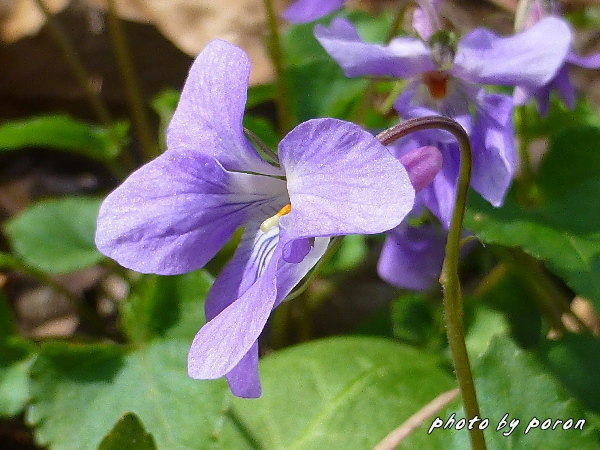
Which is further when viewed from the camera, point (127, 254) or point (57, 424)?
point (57, 424)

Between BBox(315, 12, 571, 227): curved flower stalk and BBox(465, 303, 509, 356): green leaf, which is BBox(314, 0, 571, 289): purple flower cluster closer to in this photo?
BBox(315, 12, 571, 227): curved flower stalk

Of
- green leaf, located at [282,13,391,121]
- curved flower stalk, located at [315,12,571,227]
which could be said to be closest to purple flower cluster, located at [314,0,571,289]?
curved flower stalk, located at [315,12,571,227]

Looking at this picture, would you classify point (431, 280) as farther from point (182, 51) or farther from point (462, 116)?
point (182, 51)

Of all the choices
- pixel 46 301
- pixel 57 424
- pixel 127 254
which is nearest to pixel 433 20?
pixel 127 254

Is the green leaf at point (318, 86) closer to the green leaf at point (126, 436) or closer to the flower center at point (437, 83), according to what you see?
the flower center at point (437, 83)

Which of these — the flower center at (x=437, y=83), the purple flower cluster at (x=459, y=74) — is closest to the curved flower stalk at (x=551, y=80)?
the purple flower cluster at (x=459, y=74)

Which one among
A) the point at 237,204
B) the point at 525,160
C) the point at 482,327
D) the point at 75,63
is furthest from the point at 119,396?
the point at 75,63

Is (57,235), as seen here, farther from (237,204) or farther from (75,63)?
(237,204)
